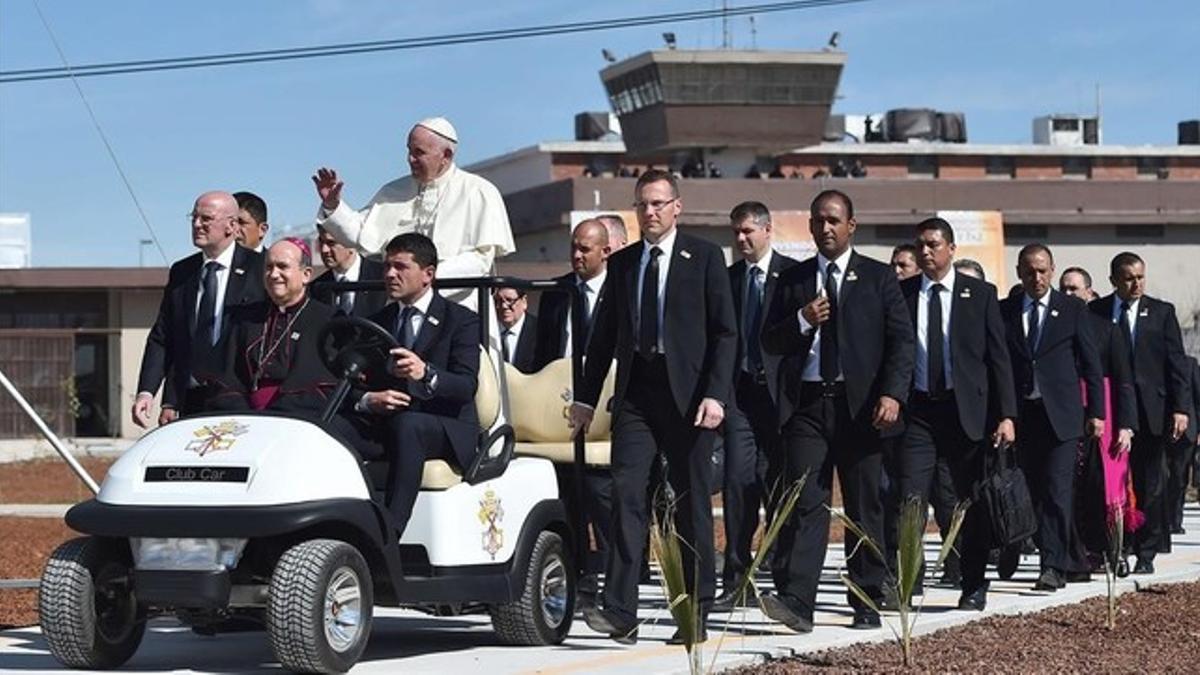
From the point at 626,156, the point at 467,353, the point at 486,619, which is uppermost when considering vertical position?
the point at 626,156

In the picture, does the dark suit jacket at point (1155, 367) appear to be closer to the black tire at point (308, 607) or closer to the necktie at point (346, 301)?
the necktie at point (346, 301)

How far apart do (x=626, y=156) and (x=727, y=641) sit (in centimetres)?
9463

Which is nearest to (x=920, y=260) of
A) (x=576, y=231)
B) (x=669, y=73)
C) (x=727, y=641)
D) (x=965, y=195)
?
(x=576, y=231)

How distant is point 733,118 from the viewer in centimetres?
8762

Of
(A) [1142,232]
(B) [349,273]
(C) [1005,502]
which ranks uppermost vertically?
(A) [1142,232]

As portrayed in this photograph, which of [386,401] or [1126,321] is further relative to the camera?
[1126,321]

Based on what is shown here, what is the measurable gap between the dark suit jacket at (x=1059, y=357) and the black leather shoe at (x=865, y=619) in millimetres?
3092

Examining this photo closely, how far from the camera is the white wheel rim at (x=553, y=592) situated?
11.6 m

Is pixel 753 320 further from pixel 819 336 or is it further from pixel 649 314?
pixel 649 314

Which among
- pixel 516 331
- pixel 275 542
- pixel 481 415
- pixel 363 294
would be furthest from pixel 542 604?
pixel 516 331

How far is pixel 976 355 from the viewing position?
13.8 metres

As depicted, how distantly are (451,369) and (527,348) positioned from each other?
9.73ft

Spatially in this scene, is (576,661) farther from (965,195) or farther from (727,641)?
(965,195)

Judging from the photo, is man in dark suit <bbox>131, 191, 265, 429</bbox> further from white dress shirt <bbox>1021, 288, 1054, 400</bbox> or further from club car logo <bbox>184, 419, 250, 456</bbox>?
white dress shirt <bbox>1021, 288, 1054, 400</bbox>
